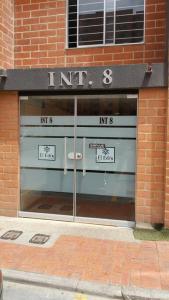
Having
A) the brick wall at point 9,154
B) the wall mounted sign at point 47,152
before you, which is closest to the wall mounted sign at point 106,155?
the wall mounted sign at point 47,152

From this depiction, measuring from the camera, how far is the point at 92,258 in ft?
17.4

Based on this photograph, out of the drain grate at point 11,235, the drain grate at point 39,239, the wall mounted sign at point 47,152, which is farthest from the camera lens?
the wall mounted sign at point 47,152

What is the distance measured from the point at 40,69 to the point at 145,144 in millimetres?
2578

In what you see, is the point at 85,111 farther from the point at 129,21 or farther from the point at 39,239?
the point at 39,239

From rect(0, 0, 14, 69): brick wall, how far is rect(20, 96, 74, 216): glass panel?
3.20 feet

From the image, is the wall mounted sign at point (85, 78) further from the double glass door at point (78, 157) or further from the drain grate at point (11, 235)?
the drain grate at point (11, 235)

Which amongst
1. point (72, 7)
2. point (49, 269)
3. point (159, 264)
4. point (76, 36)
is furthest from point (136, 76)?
point (49, 269)

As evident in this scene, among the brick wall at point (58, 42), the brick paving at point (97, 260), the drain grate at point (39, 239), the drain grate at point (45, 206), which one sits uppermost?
the brick wall at point (58, 42)

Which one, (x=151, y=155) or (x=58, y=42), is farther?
(x=58, y=42)

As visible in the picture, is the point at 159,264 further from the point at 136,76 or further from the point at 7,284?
the point at 136,76

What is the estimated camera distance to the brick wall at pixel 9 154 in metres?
7.22

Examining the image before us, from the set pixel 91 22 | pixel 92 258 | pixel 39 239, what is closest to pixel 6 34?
pixel 91 22

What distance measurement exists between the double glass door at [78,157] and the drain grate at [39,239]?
3.13 ft

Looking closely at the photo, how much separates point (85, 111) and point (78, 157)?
0.95 metres
